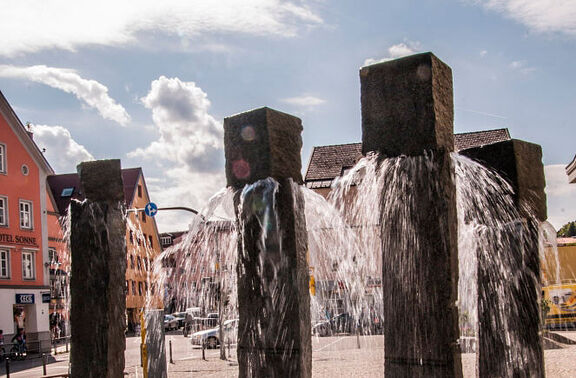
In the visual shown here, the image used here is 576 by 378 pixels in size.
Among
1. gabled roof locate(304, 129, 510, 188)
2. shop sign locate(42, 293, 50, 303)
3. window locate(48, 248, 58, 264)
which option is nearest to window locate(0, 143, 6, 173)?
shop sign locate(42, 293, 50, 303)

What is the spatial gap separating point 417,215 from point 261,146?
56.2 inches

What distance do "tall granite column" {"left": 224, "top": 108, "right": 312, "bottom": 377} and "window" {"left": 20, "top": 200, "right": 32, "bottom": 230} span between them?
30.1m

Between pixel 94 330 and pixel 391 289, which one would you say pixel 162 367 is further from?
pixel 391 289

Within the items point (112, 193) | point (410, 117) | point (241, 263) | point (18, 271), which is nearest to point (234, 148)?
point (241, 263)

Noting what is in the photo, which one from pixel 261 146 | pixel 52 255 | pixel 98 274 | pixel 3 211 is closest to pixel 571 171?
pixel 98 274

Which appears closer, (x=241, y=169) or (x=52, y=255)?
(x=241, y=169)

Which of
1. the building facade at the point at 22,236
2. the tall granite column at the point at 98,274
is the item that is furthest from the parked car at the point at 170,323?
the tall granite column at the point at 98,274

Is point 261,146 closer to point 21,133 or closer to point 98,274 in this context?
point 98,274

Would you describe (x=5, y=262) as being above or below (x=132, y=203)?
below

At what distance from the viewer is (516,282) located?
630 cm

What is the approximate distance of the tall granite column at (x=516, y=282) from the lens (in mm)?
6129

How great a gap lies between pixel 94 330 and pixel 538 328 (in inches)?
173

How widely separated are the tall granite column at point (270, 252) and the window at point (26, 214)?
30.1m

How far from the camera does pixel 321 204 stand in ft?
19.4
